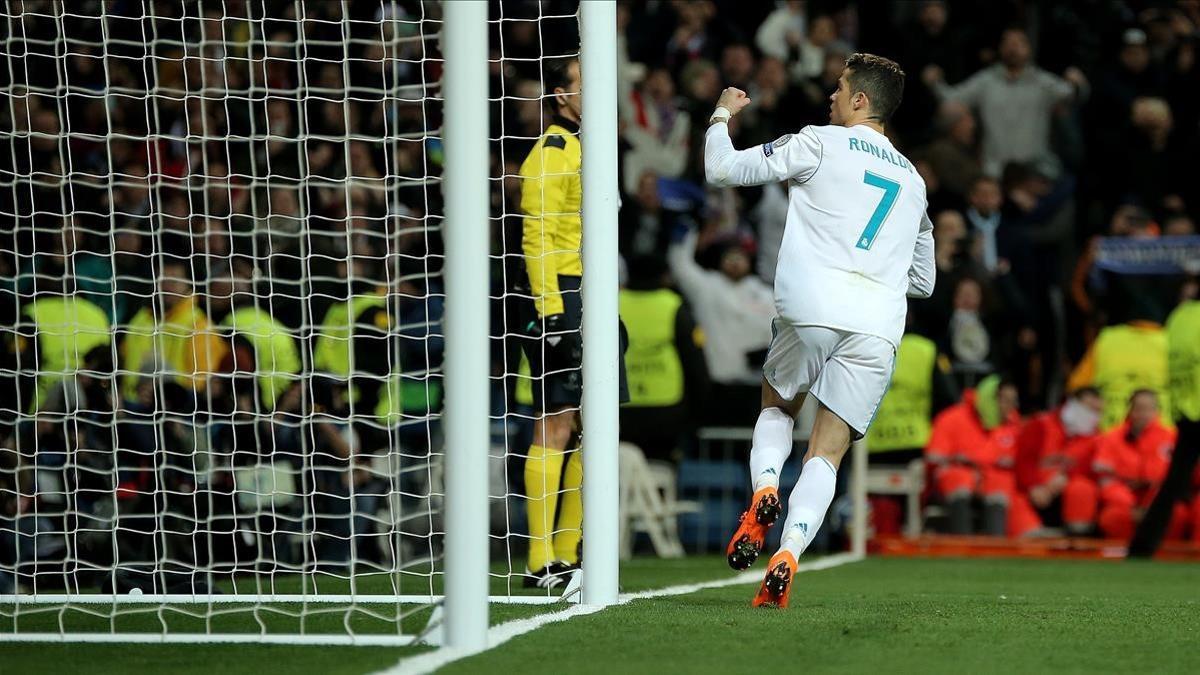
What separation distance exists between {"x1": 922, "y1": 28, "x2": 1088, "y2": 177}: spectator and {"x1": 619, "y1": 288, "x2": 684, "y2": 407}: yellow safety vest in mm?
4828

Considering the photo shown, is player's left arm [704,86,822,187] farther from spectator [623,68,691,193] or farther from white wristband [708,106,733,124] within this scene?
spectator [623,68,691,193]

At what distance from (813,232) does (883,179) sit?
1.05ft

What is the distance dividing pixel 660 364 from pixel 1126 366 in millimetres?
3732

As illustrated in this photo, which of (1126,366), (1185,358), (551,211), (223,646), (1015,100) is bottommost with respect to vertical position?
(223,646)

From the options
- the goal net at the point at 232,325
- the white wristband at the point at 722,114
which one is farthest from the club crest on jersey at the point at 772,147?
the goal net at the point at 232,325

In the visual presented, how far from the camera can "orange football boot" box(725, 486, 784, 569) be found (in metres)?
6.21

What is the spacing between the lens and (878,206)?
6699 mm

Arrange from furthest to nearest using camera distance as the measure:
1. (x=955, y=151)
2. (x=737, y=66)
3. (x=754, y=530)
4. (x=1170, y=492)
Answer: (x=737, y=66) < (x=955, y=151) < (x=1170, y=492) < (x=754, y=530)

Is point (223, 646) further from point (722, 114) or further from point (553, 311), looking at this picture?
point (553, 311)

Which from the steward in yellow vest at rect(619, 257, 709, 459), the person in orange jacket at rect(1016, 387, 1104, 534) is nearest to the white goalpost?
the steward in yellow vest at rect(619, 257, 709, 459)

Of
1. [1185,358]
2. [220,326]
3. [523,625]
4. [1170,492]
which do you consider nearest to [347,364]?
[220,326]

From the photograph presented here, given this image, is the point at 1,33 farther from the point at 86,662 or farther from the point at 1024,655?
the point at 1024,655

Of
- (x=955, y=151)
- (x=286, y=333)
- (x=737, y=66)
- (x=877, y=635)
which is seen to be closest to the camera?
(x=877, y=635)

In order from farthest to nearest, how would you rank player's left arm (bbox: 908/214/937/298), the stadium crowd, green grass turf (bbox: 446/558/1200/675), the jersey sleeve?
the stadium crowd → player's left arm (bbox: 908/214/937/298) → the jersey sleeve → green grass turf (bbox: 446/558/1200/675)
